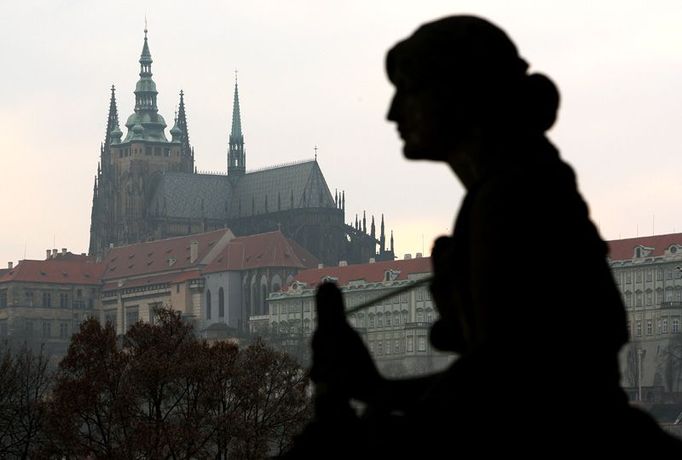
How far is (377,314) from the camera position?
18800 cm

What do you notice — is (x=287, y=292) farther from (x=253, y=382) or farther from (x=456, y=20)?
(x=456, y=20)

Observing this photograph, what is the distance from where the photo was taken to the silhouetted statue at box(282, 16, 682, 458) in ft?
14.9

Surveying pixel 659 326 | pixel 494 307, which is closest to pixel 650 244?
pixel 659 326

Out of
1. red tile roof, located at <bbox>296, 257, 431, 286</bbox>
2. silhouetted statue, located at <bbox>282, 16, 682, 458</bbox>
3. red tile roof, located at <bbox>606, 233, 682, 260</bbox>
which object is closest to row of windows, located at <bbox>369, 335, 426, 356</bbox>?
red tile roof, located at <bbox>296, 257, 431, 286</bbox>

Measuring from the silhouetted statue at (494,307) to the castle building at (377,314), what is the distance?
163m

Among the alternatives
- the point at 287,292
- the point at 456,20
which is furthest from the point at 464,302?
the point at 287,292

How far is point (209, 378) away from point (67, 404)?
16.7 ft

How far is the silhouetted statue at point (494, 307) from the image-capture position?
4531 mm

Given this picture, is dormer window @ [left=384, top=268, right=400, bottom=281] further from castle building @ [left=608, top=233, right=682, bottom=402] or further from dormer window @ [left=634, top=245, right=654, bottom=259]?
dormer window @ [left=634, top=245, right=654, bottom=259]

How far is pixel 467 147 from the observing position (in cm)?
494

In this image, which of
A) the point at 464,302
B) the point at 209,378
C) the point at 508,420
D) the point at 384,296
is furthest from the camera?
the point at 209,378

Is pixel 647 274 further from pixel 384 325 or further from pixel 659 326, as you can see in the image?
pixel 384 325

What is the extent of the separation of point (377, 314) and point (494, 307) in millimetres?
183583

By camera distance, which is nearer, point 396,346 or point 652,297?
point 652,297
